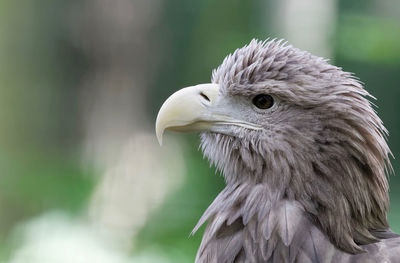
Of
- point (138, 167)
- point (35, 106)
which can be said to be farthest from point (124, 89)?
point (35, 106)

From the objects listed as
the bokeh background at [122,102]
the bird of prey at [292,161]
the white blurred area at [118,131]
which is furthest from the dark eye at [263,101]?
the white blurred area at [118,131]

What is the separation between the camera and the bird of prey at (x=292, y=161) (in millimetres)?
2270

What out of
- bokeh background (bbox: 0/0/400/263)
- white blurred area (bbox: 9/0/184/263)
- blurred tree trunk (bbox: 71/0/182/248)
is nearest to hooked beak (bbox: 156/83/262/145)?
bokeh background (bbox: 0/0/400/263)

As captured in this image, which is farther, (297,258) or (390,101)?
(390,101)

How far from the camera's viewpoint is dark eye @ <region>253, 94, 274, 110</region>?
8.02 ft

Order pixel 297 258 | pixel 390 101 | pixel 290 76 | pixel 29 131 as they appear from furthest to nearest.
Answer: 1. pixel 29 131
2. pixel 390 101
3. pixel 290 76
4. pixel 297 258

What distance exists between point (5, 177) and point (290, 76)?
5603 mm

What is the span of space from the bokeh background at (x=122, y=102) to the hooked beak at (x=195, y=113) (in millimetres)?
2977

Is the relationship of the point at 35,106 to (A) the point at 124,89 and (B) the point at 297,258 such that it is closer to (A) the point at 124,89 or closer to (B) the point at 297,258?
(A) the point at 124,89

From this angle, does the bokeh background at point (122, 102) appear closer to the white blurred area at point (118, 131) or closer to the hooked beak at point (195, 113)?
the white blurred area at point (118, 131)

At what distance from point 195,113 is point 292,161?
0.41 m

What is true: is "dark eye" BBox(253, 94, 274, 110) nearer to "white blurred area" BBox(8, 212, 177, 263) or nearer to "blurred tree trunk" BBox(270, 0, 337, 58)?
"white blurred area" BBox(8, 212, 177, 263)

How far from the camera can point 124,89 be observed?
24.6 feet

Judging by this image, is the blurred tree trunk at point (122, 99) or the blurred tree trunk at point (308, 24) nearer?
the blurred tree trunk at point (308, 24)
